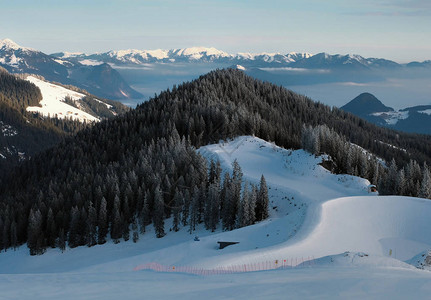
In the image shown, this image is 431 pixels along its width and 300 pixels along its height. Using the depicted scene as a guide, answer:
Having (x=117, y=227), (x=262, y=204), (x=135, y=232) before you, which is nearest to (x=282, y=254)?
(x=262, y=204)

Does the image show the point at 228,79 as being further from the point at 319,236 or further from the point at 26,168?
the point at 319,236

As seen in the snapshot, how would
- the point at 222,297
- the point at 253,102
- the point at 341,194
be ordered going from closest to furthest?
the point at 222,297, the point at 341,194, the point at 253,102

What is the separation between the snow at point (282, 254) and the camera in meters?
24.5

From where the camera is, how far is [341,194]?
227 ft

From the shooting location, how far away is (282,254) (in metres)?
Answer: 39.3

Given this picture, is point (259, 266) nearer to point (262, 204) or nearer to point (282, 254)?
point (282, 254)

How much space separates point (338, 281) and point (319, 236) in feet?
70.8


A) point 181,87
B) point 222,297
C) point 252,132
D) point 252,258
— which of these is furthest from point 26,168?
point 222,297

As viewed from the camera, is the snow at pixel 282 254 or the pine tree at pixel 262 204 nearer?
the snow at pixel 282 254

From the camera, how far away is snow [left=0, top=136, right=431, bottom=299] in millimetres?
24469

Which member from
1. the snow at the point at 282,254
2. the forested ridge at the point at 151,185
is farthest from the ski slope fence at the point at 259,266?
the forested ridge at the point at 151,185

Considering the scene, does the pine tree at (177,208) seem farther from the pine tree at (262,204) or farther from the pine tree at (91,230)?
the pine tree at (91,230)

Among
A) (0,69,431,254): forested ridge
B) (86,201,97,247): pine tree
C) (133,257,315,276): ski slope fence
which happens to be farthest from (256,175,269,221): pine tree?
(86,201,97,247): pine tree

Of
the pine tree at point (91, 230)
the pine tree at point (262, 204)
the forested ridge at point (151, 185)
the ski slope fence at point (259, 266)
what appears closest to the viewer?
the ski slope fence at point (259, 266)
